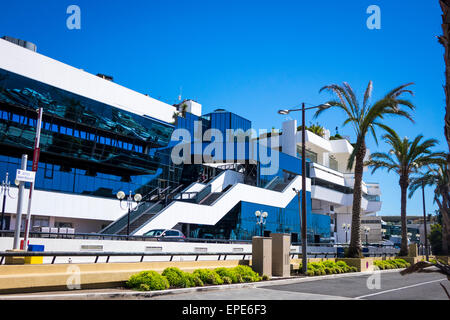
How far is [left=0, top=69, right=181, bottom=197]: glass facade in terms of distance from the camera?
108 ft

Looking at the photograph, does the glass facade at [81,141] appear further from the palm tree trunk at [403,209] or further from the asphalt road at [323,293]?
the asphalt road at [323,293]

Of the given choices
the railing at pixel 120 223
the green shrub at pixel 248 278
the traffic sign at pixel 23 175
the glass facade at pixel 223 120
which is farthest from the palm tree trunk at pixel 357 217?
the glass facade at pixel 223 120

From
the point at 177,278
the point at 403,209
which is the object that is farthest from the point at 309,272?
the point at 403,209

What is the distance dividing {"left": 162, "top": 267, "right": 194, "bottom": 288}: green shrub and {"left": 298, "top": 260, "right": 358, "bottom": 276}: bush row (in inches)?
368

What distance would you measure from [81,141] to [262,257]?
75.4ft

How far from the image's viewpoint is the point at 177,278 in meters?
15.8

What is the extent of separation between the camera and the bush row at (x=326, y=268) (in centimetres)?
2408

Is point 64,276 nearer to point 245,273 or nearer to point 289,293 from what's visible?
point 289,293

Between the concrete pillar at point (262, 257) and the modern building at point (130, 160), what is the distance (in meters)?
12.1

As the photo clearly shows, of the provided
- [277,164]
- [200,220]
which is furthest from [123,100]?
[277,164]

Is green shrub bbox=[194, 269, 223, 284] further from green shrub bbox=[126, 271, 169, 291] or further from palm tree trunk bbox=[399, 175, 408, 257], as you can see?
palm tree trunk bbox=[399, 175, 408, 257]

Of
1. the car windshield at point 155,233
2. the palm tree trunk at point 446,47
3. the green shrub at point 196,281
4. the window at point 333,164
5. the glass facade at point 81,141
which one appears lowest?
the green shrub at point 196,281
